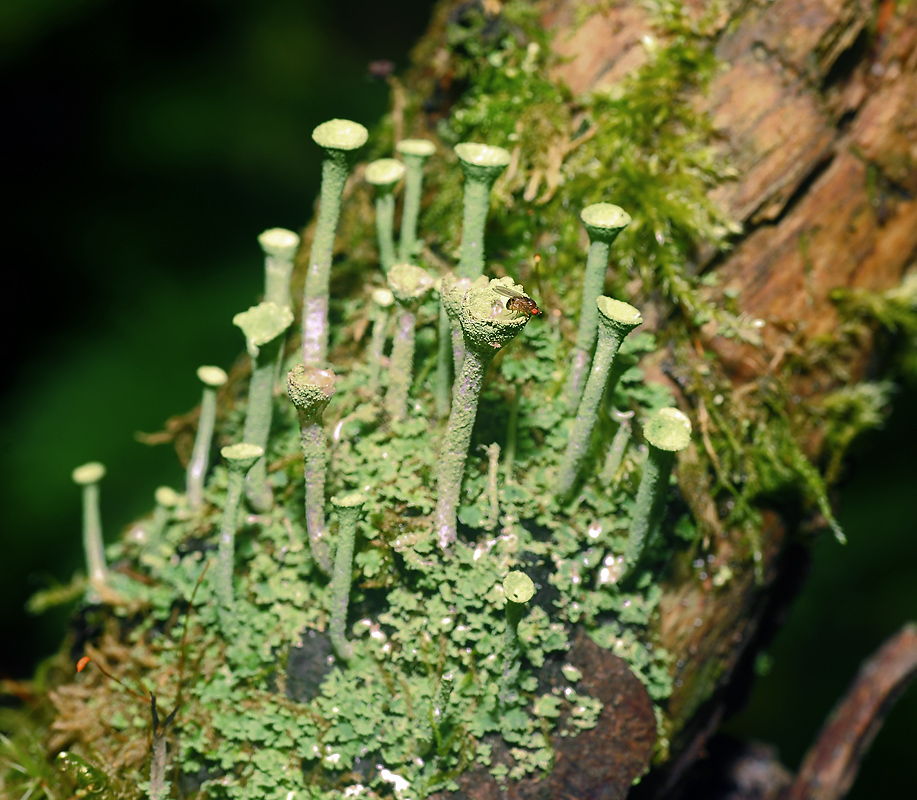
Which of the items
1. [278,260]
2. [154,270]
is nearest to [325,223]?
[278,260]


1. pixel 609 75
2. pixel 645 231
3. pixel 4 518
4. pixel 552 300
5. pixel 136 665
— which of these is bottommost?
pixel 4 518

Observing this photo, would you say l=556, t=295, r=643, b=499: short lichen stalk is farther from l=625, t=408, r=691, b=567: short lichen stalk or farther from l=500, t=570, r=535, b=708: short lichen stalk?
l=500, t=570, r=535, b=708: short lichen stalk

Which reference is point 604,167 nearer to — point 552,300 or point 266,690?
point 552,300

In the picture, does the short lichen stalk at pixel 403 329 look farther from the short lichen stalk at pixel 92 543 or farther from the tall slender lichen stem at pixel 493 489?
the short lichen stalk at pixel 92 543

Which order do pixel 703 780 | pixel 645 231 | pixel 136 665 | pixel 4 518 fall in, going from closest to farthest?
1. pixel 136 665
2. pixel 645 231
3. pixel 703 780
4. pixel 4 518

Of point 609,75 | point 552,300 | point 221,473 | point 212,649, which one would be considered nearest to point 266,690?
point 212,649

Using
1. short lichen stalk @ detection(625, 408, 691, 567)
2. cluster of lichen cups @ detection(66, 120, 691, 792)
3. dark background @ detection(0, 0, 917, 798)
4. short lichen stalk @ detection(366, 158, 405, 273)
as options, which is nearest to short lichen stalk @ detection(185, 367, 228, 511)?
cluster of lichen cups @ detection(66, 120, 691, 792)

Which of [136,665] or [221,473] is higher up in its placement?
[221,473]
